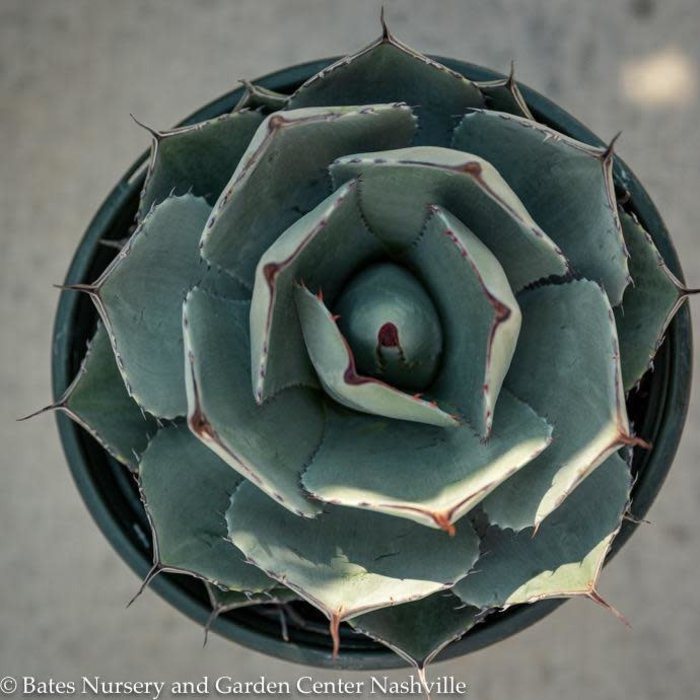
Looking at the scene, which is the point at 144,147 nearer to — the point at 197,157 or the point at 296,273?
the point at 197,157

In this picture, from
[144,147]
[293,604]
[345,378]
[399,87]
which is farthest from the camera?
[144,147]

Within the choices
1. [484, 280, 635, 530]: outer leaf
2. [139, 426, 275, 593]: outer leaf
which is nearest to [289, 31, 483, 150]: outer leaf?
[484, 280, 635, 530]: outer leaf

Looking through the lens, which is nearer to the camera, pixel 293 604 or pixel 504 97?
pixel 504 97

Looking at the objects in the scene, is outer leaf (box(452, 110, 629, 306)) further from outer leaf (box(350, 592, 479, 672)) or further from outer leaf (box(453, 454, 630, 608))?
outer leaf (box(350, 592, 479, 672))

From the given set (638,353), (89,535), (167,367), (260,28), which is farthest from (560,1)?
(89,535)

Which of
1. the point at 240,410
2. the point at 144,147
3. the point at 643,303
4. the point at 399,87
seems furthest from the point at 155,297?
the point at 144,147

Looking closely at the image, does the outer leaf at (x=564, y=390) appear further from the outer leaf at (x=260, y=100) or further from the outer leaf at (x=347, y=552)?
the outer leaf at (x=260, y=100)

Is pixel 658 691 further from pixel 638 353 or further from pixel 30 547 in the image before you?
pixel 30 547
